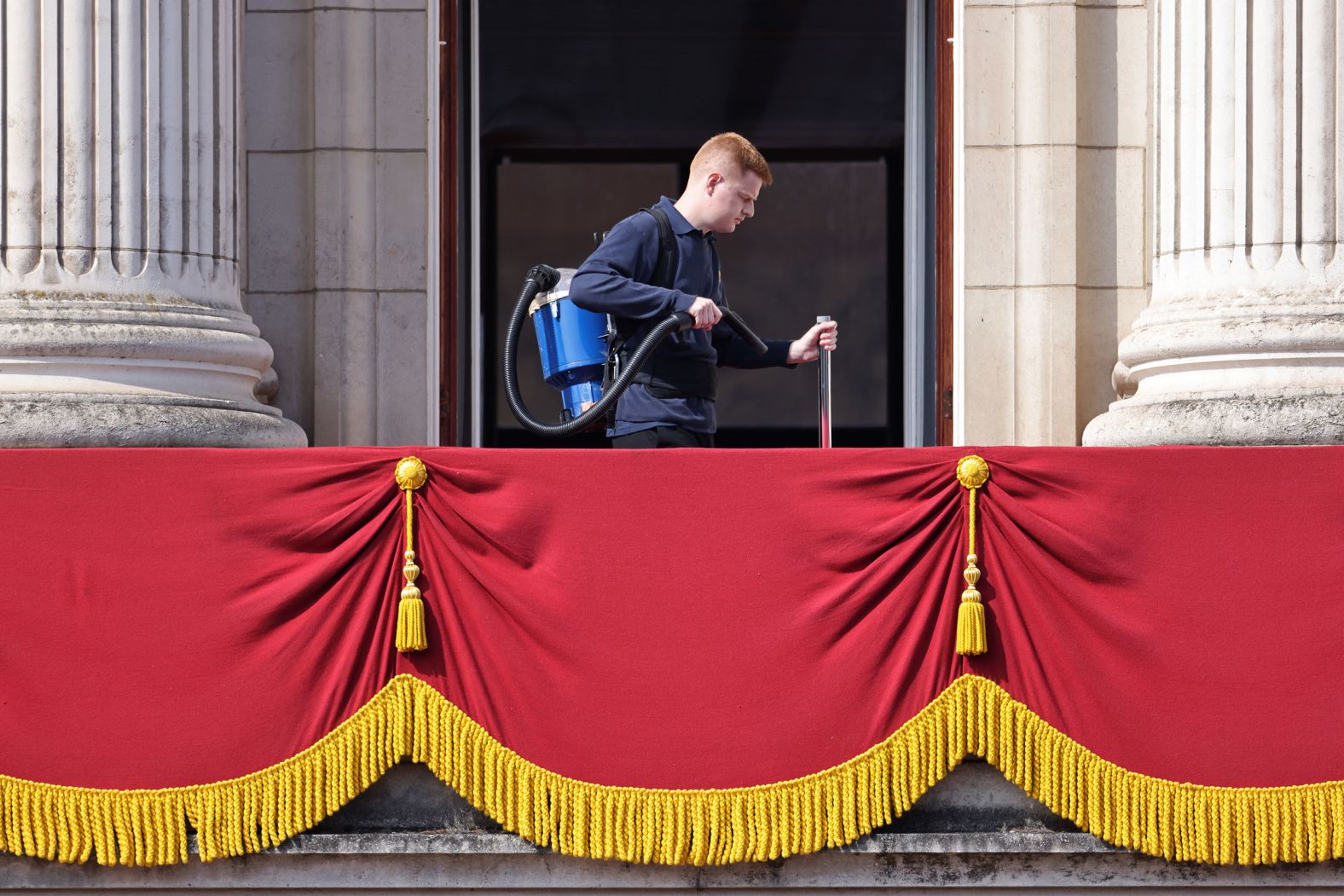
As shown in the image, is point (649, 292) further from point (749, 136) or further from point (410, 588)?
point (749, 136)

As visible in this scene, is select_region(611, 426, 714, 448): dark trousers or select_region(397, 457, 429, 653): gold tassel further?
select_region(611, 426, 714, 448): dark trousers

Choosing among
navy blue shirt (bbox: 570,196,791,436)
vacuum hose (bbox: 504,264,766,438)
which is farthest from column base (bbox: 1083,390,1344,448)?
navy blue shirt (bbox: 570,196,791,436)

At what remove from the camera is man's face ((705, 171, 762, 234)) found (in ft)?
21.9

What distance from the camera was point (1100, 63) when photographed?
884 cm

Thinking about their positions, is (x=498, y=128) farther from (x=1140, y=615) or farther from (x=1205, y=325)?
(x=1140, y=615)

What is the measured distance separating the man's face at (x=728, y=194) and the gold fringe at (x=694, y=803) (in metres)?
1.93

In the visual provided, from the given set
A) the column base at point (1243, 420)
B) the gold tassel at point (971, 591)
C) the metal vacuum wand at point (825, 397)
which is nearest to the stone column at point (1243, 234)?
the column base at point (1243, 420)

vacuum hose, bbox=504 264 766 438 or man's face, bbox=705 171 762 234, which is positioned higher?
man's face, bbox=705 171 762 234

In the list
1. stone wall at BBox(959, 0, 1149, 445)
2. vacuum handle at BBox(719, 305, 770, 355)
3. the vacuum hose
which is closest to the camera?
the vacuum hose

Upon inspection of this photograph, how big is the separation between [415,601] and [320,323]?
3102mm

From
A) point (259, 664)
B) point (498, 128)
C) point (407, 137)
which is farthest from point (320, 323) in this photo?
point (498, 128)

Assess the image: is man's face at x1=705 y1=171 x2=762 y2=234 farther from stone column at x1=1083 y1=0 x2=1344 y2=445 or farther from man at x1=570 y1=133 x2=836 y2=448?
stone column at x1=1083 y1=0 x2=1344 y2=445

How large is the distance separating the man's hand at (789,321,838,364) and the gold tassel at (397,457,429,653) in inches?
61.3

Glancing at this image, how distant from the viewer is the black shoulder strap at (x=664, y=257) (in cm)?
666
